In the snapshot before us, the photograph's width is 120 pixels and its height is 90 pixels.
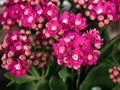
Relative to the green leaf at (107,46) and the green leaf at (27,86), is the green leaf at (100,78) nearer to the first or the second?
the green leaf at (107,46)

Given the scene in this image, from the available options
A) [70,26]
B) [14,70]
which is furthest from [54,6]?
[14,70]

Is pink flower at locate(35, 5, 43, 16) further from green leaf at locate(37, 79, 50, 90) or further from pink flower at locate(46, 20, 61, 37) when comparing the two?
green leaf at locate(37, 79, 50, 90)

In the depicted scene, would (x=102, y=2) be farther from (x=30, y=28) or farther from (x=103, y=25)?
(x=30, y=28)

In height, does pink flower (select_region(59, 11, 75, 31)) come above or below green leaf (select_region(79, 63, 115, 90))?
above

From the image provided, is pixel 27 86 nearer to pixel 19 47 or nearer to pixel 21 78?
pixel 21 78

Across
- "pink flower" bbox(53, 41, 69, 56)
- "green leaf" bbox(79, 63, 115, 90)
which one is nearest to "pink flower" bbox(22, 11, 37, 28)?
"pink flower" bbox(53, 41, 69, 56)

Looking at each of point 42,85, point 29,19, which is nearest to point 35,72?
point 42,85
